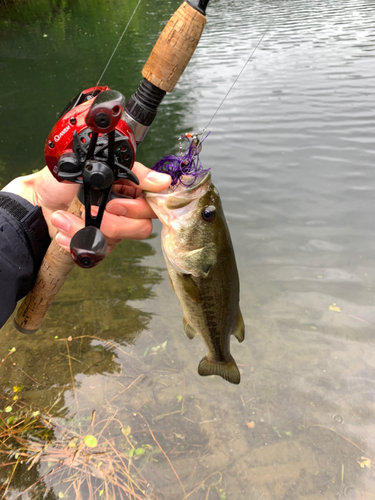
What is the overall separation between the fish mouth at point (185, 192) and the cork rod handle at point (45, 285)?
2.05 feet

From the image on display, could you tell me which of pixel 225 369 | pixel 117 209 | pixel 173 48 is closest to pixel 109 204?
pixel 117 209

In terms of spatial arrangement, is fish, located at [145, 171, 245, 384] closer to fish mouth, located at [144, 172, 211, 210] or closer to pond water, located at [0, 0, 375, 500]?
fish mouth, located at [144, 172, 211, 210]

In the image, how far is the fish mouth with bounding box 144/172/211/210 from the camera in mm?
1692

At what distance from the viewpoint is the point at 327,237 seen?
18.7ft

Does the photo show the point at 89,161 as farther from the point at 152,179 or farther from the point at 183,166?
the point at 183,166

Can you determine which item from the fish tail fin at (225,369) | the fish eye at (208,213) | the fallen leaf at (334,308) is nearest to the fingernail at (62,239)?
the fish eye at (208,213)

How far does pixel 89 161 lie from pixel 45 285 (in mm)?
979

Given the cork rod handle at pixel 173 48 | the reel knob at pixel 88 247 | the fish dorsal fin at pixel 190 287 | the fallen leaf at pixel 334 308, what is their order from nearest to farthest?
1. the reel knob at pixel 88 247
2. the cork rod handle at pixel 173 48
3. the fish dorsal fin at pixel 190 287
4. the fallen leaf at pixel 334 308

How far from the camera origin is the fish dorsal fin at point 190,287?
6.40 feet

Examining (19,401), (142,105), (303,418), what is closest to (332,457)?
(303,418)

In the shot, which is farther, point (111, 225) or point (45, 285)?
point (45, 285)

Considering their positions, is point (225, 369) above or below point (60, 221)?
below

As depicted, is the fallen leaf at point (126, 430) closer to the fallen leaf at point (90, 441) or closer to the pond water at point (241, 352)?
the pond water at point (241, 352)

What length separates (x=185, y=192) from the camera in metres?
1.70
